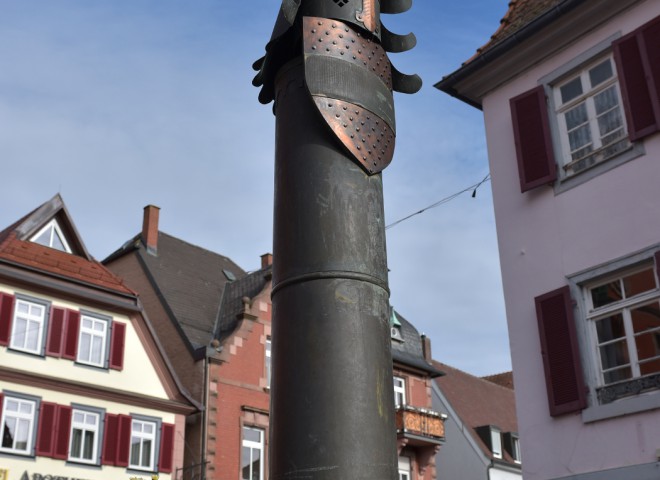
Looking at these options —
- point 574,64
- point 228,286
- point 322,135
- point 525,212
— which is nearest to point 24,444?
point 228,286

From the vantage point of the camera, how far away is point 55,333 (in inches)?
798

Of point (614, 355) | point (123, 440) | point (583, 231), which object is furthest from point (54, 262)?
point (614, 355)

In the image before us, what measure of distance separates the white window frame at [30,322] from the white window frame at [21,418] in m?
1.14

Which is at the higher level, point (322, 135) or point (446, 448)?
point (446, 448)

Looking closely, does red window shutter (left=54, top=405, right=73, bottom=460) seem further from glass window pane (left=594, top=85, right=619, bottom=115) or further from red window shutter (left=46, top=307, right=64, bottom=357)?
glass window pane (left=594, top=85, right=619, bottom=115)

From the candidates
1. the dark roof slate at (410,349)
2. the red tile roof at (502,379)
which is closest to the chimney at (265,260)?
the dark roof slate at (410,349)

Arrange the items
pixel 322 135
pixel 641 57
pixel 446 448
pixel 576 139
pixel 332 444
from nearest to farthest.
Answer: pixel 332 444, pixel 322 135, pixel 641 57, pixel 576 139, pixel 446 448

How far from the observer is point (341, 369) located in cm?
334

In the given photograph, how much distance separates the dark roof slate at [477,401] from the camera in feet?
107

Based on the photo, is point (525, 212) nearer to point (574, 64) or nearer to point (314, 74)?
point (574, 64)

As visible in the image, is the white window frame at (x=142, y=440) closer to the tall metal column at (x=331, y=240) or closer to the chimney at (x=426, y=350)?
the chimney at (x=426, y=350)

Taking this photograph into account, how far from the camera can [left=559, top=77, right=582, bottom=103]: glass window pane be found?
1052cm

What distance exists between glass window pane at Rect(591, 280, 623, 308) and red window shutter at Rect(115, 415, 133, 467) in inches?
557

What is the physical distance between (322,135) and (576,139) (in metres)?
7.23
